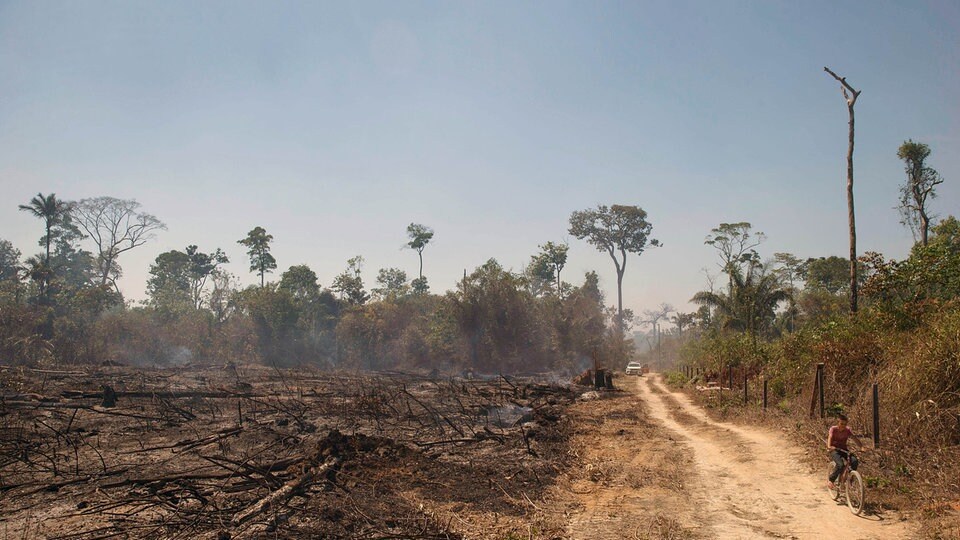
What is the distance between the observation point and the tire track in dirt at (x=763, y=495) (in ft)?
28.2

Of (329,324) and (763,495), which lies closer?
(763,495)

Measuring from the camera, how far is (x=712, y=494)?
1106 centimetres

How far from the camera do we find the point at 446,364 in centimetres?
5575

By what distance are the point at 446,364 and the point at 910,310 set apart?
43.7m

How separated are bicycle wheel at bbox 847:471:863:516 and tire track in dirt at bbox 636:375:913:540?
14cm

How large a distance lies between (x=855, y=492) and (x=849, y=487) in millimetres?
173

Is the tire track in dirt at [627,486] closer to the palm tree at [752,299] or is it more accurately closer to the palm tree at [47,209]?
the palm tree at [752,299]

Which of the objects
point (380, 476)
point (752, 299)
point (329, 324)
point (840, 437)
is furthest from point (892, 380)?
point (329, 324)

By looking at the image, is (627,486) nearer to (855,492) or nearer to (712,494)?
(712,494)

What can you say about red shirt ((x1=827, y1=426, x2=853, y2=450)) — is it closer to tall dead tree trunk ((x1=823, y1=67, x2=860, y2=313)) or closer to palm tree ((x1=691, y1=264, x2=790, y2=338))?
tall dead tree trunk ((x1=823, y1=67, x2=860, y2=313))

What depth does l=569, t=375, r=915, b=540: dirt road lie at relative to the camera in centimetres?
873

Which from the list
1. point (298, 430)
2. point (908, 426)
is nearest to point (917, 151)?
point (908, 426)

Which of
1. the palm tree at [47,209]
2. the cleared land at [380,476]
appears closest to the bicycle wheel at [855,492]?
the cleared land at [380,476]

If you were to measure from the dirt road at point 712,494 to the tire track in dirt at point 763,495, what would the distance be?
2 cm
